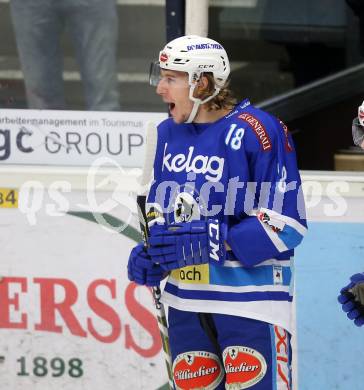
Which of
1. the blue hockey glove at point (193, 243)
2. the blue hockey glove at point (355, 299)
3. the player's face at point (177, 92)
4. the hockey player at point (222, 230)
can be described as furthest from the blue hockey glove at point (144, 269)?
the blue hockey glove at point (355, 299)

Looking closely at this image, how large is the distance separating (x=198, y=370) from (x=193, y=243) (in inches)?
17.6

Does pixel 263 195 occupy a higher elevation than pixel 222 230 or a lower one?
higher

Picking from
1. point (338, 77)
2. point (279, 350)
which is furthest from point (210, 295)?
point (338, 77)

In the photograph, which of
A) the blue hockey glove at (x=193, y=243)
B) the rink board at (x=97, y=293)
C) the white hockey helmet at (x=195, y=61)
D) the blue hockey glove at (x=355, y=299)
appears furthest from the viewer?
the rink board at (x=97, y=293)

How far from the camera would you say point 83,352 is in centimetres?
445

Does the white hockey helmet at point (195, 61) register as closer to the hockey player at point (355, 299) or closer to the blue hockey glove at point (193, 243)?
the blue hockey glove at point (193, 243)

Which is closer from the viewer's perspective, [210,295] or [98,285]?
[210,295]

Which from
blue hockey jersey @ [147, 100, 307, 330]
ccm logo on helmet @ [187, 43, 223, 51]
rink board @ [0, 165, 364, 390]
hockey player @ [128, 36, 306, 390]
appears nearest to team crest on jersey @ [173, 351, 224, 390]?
hockey player @ [128, 36, 306, 390]

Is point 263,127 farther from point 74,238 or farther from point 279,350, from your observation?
point 74,238

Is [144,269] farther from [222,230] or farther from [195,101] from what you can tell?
[195,101]

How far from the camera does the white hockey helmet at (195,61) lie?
322cm

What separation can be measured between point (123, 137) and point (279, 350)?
4.94 ft

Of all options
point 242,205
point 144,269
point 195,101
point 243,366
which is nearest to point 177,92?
point 195,101

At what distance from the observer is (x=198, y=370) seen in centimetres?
329
